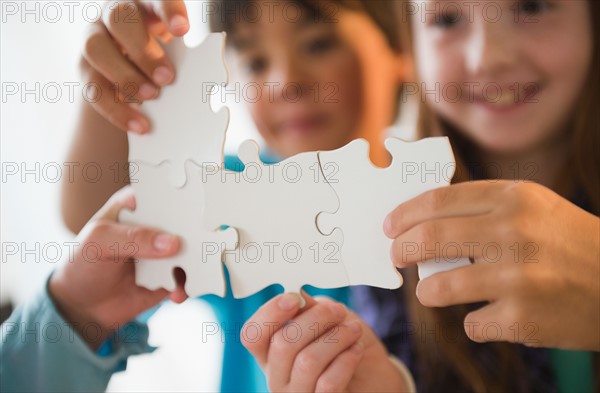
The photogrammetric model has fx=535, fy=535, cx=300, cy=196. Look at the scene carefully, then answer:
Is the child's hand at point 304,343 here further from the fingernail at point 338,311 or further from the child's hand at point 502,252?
the child's hand at point 502,252

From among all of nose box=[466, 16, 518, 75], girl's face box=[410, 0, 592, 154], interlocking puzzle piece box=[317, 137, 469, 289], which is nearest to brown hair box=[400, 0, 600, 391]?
girl's face box=[410, 0, 592, 154]

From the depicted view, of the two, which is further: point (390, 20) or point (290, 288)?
point (390, 20)

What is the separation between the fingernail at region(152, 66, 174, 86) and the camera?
58 centimetres

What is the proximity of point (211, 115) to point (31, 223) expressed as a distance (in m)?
0.48

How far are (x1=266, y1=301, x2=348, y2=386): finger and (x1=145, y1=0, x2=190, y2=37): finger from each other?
0.34 m

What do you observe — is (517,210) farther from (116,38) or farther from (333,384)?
(116,38)

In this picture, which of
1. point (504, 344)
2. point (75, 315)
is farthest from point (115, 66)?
point (504, 344)

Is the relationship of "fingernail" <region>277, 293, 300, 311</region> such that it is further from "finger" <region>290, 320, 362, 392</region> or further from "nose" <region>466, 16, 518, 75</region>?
"nose" <region>466, 16, 518, 75</region>

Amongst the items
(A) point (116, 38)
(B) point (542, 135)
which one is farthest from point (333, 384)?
(B) point (542, 135)

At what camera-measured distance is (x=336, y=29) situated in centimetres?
104

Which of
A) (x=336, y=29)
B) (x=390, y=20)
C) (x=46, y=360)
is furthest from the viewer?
(x=390, y=20)

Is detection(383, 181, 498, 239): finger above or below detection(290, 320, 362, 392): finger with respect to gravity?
above

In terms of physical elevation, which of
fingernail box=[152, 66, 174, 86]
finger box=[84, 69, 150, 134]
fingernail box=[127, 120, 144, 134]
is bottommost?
fingernail box=[127, 120, 144, 134]

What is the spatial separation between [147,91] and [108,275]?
22cm
